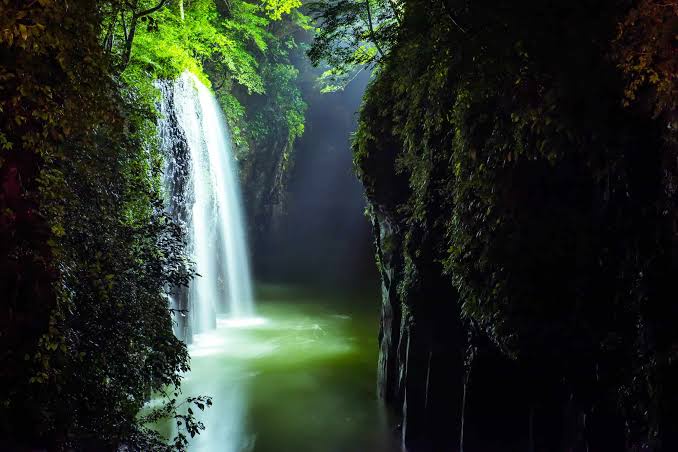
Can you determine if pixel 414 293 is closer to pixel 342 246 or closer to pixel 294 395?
pixel 294 395

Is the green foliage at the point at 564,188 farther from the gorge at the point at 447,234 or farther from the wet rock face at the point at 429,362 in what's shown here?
the wet rock face at the point at 429,362

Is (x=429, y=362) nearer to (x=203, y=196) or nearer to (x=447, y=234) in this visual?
(x=447, y=234)

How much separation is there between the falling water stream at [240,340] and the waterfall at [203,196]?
0.16 feet

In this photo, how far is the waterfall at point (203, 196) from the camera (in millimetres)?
16031

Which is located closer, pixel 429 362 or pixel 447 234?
pixel 447 234

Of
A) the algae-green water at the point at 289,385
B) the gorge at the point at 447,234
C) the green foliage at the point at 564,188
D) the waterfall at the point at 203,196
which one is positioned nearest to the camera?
the green foliage at the point at 564,188

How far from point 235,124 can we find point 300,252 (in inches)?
604

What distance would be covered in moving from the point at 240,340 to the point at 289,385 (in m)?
5.28

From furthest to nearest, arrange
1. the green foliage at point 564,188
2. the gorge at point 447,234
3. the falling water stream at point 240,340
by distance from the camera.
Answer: the falling water stream at point 240,340
the gorge at point 447,234
the green foliage at point 564,188

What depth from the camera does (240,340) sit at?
19047 millimetres

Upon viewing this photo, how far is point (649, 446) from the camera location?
495 centimetres

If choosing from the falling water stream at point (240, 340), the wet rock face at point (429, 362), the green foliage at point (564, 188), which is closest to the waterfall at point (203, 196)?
the falling water stream at point (240, 340)

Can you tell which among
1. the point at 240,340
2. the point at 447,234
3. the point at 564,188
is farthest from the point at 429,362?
the point at 240,340

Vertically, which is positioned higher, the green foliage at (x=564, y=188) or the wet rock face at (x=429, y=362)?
the green foliage at (x=564, y=188)
